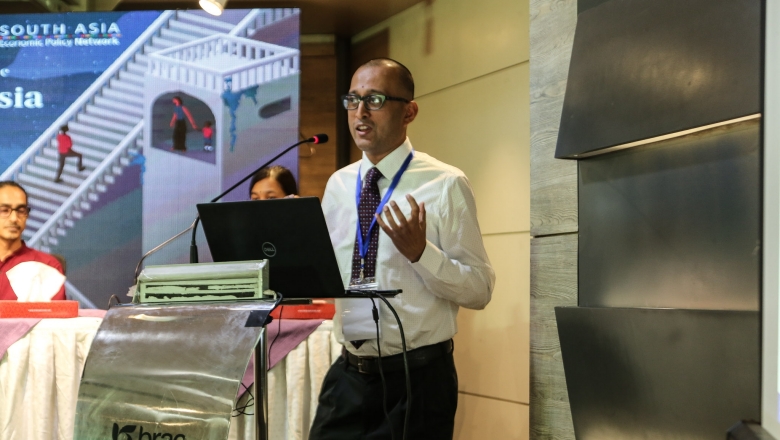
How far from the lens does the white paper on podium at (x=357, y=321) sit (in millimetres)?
2006

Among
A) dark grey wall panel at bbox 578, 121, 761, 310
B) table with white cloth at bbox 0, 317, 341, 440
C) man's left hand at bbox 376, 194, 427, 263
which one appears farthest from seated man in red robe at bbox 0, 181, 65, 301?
dark grey wall panel at bbox 578, 121, 761, 310

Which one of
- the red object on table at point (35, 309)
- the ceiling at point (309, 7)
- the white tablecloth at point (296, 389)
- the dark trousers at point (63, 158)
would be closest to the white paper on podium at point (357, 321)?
the white tablecloth at point (296, 389)

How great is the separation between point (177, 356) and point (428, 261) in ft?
2.32

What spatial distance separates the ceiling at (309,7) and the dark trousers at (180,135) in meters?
0.93

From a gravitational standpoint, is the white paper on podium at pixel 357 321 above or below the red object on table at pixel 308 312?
above

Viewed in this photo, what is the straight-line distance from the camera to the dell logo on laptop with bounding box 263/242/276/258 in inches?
63.7

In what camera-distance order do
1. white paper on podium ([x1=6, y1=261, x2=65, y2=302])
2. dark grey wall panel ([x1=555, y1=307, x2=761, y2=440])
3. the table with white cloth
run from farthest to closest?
white paper on podium ([x1=6, y1=261, x2=65, y2=302])
the table with white cloth
dark grey wall panel ([x1=555, y1=307, x2=761, y2=440])

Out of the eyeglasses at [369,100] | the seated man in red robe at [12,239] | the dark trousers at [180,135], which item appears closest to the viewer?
the eyeglasses at [369,100]

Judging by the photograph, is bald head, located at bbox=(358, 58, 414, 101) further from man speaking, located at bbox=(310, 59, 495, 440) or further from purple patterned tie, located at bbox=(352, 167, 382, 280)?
purple patterned tie, located at bbox=(352, 167, 382, 280)

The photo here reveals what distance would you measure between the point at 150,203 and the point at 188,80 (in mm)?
687

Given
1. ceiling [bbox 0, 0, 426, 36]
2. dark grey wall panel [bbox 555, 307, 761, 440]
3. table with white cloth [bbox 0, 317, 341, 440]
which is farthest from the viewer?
ceiling [bbox 0, 0, 426, 36]

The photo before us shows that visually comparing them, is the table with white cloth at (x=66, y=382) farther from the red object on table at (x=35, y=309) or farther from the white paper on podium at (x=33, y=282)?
the white paper on podium at (x=33, y=282)

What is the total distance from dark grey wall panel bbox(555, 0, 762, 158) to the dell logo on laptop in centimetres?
66

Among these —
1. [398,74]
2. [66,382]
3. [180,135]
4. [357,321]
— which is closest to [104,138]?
[180,135]
